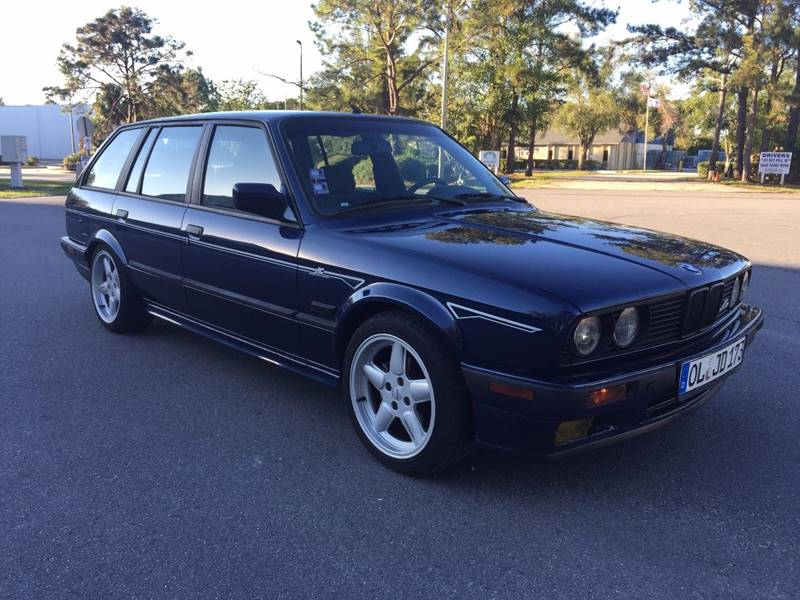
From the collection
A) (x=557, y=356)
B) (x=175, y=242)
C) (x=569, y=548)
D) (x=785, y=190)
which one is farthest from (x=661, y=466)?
(x=785, y=190)

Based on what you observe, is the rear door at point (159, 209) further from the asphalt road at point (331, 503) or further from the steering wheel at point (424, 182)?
the steering wheel at point (424, 182)

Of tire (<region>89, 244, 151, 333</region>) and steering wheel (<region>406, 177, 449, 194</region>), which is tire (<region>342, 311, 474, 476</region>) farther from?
tire (<region>89, 244, 151, 333</region>)

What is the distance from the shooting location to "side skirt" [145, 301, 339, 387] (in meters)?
3.42

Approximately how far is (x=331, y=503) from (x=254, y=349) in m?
1.29

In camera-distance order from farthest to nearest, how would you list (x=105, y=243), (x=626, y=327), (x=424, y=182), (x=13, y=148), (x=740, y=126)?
(x=740, y=126), (x=13, y=148), (x=105, y=243), (x=424, y=182), (x=626, y=327)

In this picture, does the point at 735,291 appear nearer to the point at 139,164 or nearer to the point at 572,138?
the point at 139,164

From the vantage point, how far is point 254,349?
383cm

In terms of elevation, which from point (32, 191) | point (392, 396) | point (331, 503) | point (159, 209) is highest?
point (159, 209)

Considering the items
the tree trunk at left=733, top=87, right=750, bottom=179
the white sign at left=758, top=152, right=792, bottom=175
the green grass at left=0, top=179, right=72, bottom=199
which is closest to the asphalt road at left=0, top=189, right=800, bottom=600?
the green grass at left=0, top=179, right=72, bottom=199

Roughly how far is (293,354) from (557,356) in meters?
1.59

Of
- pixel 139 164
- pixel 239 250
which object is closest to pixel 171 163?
pixel 139 164

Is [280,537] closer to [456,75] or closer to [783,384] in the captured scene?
[783,384]

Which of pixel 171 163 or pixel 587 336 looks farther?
pixel 171 163

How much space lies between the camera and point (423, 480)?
3004 mm
